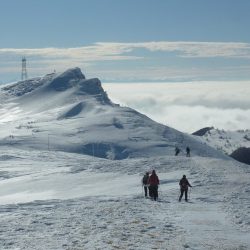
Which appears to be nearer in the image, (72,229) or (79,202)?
(72,229)

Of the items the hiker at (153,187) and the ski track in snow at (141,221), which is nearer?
the ski track in snow at (141,221)

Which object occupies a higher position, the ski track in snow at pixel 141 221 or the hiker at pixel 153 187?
the hiker at pixel 153 187

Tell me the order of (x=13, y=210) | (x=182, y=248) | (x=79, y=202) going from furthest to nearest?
1. (x=79, y=202)
2. (x=13, y=210)
3. (x=182, y=248)

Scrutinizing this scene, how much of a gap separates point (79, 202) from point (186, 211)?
23.1ft

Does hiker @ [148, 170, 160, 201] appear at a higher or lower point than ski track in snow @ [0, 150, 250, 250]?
higher

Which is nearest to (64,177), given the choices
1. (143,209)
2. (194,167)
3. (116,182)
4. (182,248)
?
(116,182)

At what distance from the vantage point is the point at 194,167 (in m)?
46.9

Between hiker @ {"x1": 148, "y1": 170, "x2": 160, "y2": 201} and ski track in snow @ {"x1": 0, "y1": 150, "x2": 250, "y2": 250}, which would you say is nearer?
ski track in snow @ {"x1": 0, "y1": 150, "x2": 250, "y2": 250}

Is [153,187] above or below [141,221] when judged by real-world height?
above

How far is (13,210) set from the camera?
93.6 ft

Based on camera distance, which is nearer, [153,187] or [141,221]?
[141,221]

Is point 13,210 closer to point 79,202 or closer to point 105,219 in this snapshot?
point 79,202

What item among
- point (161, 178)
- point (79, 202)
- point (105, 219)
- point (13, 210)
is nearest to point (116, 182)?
point (161, 178)

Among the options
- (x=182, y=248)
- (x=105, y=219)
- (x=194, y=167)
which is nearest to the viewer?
(x=182, y=248)
